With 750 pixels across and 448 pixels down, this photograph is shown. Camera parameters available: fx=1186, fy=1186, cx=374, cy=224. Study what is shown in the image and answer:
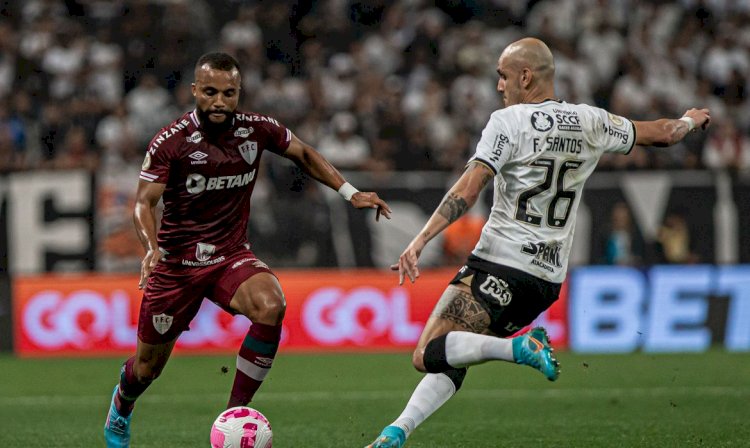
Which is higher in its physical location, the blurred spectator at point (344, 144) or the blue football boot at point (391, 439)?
the blurred spectator at point (344, 144)

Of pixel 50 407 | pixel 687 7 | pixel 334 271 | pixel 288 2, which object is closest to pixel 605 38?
pixel 687 7

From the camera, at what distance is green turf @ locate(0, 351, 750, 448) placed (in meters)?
8.48

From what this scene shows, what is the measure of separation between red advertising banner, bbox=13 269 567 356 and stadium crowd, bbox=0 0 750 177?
1903 millimetres

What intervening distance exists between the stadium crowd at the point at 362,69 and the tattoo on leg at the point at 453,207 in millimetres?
9683

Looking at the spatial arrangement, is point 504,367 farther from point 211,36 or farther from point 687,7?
point 687,7

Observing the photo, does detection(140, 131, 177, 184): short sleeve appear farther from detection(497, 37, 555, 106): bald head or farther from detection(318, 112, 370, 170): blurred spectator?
detection(318, 112, 370, 170): blurred spectator

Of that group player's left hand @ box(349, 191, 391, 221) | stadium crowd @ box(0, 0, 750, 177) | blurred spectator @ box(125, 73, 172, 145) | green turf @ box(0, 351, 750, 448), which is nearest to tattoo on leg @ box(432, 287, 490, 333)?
player's left hand @ box(349, 191, 391, 221)

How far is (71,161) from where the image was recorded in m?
16.3

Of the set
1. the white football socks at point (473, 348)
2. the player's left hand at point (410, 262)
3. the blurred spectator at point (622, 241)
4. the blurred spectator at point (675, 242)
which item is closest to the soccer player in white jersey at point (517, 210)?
the white football socks at point (473, 348)

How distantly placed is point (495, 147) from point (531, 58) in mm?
594

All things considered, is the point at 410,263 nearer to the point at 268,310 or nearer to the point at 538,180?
the point at 538,180

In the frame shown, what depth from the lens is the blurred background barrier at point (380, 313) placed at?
48.0ft

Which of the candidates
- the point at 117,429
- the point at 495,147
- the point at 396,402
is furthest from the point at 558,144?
the point at 396,402

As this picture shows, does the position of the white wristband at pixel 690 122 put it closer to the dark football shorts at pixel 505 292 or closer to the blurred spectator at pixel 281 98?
the dark football shorts at pixel 505 292
